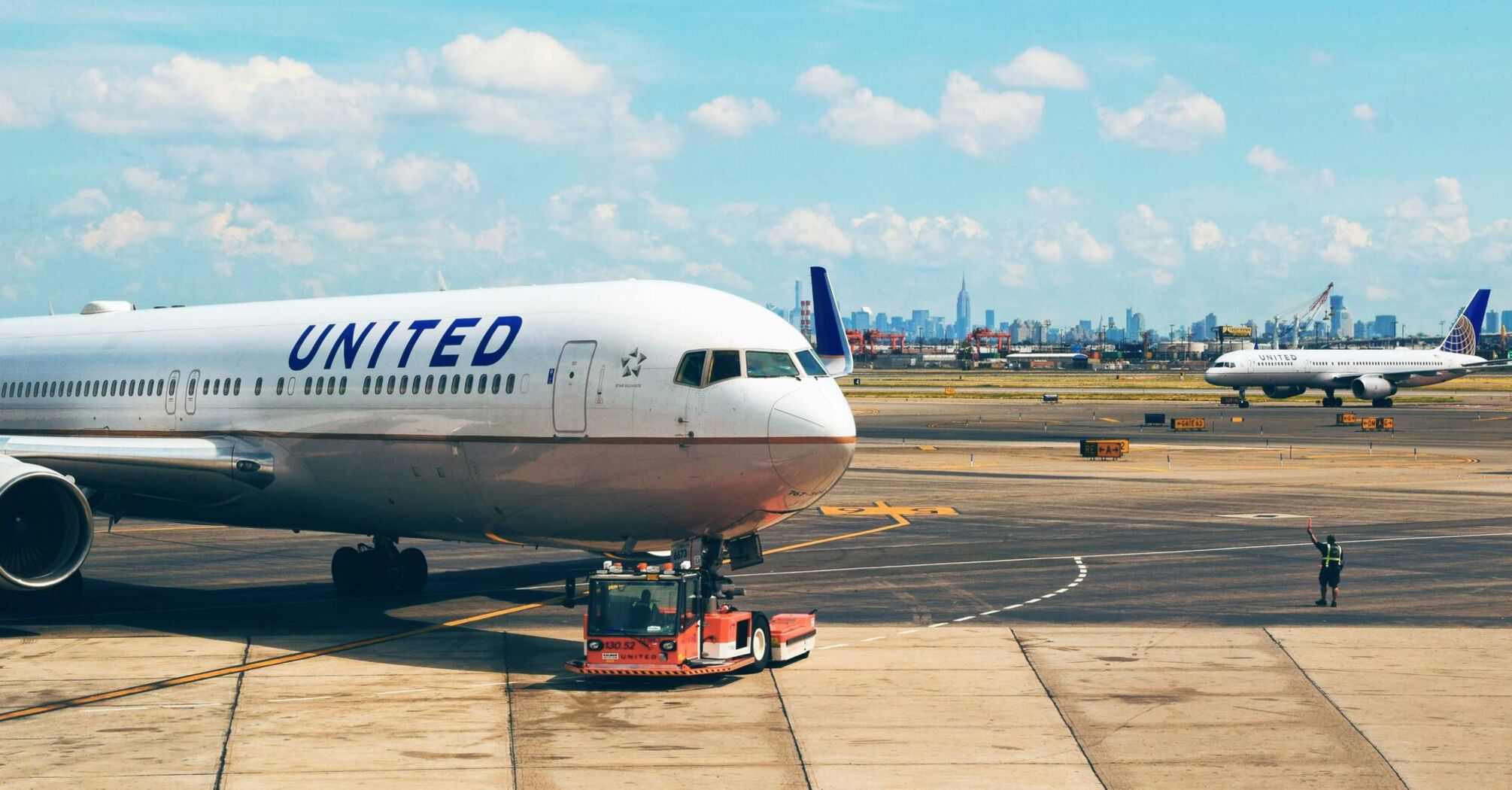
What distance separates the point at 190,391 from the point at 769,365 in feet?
44.7

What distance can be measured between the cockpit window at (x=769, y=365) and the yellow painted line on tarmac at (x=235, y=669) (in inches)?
325

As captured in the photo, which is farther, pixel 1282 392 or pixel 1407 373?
pixel 1282 392

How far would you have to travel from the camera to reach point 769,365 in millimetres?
23828

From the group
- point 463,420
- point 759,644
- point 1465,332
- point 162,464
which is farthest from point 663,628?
point 1465,332

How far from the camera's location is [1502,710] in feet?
69.3

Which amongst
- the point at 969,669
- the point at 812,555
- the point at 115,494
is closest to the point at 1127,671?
the point at 969,669

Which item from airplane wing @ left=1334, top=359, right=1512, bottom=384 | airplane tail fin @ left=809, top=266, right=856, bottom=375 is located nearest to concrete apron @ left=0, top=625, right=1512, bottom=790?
airplane tail fin @ left=809, top=266, right=856, bottom=375

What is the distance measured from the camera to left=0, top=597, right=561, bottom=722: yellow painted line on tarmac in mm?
21281

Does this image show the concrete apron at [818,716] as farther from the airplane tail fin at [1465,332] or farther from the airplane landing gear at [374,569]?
the airplane tail fin at [1465,332]

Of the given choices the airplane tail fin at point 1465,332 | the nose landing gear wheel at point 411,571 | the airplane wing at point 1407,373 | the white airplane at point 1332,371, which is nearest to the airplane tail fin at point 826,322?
the nose landing gear wheel at point 411,571

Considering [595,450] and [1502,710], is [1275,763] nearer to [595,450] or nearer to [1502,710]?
[1502,710]

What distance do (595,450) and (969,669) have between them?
6.80 meters

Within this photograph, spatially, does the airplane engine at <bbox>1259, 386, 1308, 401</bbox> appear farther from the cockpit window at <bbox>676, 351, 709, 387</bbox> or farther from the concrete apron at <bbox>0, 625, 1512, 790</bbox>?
the cockpit window at <bbox>676, 351, 709, 387</bbox>

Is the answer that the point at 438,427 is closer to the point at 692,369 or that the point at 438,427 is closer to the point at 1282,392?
the point at 692,369
